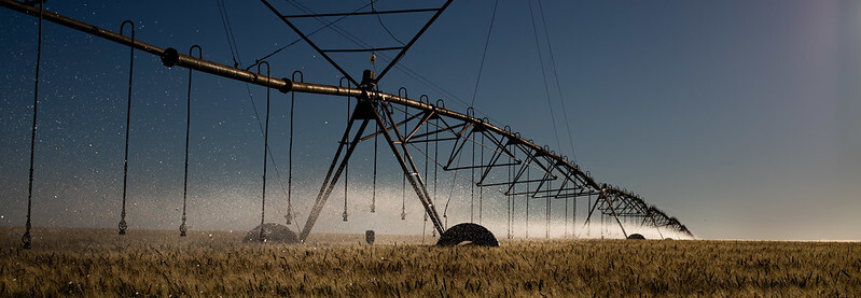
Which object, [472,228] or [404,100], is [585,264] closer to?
[472,228]

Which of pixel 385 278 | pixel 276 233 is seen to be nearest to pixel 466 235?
pixel 276 233

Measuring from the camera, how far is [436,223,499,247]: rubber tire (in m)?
18.0

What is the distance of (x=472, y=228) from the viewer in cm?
1836

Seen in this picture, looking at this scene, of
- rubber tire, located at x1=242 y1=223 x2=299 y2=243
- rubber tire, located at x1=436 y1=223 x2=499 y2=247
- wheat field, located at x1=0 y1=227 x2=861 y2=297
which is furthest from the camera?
rubber tire, located at x1=242 y1=223 x2=299 y2=243

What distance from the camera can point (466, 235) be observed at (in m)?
18.4

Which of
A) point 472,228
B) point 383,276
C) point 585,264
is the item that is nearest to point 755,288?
point 585,264

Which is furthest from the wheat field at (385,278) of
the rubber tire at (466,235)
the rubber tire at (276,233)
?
the rubber tire at (276,233)

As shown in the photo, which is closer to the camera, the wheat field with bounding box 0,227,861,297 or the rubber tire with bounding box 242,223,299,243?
the wheat field with bounding box 0,227,861,297

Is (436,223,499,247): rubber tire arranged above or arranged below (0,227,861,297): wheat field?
above

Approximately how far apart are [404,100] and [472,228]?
961 centimetres

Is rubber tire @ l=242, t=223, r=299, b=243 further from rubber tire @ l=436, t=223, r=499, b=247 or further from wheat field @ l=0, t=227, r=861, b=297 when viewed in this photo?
wheat field @ l=0, t=227, r=861, b=297

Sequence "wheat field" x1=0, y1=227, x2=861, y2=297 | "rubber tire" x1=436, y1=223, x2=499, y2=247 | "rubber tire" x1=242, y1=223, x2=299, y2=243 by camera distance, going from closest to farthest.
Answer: "wheat field" x1=0, y1=227, x2=861, y2=297, "rubber tire" x1=436, y1=223, x2=499, y2=247, "rubber tire" x1=242, y1=223, x2=299, y2=243

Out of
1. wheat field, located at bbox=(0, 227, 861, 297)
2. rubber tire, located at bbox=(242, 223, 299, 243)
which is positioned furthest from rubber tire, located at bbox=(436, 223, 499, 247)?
rubber tire, located at bbox=(242, 223, 299, 243)

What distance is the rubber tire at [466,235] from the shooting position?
18.0 meters
